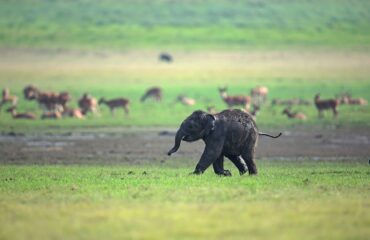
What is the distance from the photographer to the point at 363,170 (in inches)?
741

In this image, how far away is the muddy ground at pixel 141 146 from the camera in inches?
901

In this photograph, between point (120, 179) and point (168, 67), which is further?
point (168, 67)

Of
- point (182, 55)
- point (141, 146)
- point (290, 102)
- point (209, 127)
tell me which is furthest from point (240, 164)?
point (182, 55)

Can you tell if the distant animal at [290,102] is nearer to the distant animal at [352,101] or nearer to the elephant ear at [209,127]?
the distant animal at [352,101]

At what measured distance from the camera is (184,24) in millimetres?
84125

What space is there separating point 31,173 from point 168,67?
43986mm

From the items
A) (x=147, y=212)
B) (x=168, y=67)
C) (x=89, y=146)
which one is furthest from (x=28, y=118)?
(x=168, y=67)

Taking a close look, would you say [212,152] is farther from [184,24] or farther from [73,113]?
[184,24]

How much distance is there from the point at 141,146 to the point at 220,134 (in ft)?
30.6

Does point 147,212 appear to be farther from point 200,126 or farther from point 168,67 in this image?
point 168,67

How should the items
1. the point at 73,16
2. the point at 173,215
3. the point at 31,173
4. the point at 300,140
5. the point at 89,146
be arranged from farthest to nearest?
the point at 73,16
the point at 300,140
the point at 89,146
the point at 31,173
the point at 173,215

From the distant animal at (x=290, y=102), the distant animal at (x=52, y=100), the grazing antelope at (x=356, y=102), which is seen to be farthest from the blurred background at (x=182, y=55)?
the distant animal at (x=52, y=100)

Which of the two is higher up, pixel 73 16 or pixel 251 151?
pixel 73 16

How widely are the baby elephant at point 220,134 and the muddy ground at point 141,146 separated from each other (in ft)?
15.7
